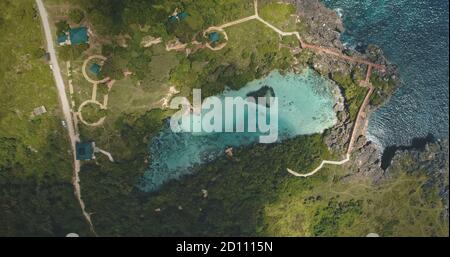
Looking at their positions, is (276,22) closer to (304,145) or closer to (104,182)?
(304,145)

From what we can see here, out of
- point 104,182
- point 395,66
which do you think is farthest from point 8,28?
point 395,66

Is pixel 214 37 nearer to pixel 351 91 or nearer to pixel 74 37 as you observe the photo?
pixel 74 37

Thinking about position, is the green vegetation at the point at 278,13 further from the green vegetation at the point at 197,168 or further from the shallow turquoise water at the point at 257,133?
the shallow turquoise water at the point at 257,133

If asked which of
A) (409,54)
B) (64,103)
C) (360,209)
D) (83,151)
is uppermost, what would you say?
(409,54)

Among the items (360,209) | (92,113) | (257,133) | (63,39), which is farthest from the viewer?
(360,209)

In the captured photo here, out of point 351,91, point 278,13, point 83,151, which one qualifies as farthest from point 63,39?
point 351,91

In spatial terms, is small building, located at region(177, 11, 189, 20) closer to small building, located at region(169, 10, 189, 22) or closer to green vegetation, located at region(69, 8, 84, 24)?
small building, located at region(169, 10, 189, 22)

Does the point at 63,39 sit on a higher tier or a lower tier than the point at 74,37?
lower
